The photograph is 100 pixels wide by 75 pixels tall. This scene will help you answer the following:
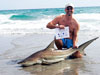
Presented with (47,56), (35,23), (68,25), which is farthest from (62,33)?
(35,23)

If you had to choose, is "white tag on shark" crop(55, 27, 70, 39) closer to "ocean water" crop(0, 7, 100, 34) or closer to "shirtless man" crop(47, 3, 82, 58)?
"shirtless man" crop(47, 3, 82, 58)

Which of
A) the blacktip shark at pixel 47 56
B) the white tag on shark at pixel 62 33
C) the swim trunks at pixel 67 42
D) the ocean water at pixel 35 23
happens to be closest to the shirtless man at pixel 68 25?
the swim trunks at pixel 67 42

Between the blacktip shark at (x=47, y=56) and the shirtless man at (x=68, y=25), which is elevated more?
the shirtless man at (x=68, y=25)

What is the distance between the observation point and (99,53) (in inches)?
267

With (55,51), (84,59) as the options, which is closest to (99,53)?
(84,59)

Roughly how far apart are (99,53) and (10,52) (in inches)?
112

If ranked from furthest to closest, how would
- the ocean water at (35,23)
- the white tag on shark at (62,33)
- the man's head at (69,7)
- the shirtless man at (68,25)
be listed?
the ocean water at (35,23), the shirtless man at (68,25), the white tag on shark at (62,33), the man's head at (69,7)

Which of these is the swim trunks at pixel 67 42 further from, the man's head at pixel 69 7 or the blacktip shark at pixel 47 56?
the man's head at pixel 69 7

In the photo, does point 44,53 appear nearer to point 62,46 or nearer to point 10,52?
point 62,46

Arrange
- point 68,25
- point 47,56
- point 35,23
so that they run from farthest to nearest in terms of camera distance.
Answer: point 35,23, point 68,25, point 47,56

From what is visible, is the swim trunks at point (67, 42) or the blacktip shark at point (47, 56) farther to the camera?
the swim trunks at point (67, 42)

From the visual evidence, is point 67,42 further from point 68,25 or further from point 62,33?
point 68,25

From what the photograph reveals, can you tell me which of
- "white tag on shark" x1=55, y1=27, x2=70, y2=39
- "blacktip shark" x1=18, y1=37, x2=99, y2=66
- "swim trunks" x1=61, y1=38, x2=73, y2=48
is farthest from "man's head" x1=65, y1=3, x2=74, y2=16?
"blacktip shark" x1=18, y1=37, x2=99, y2=66

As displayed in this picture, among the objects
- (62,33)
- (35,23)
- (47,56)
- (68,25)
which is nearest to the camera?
(47,56)
